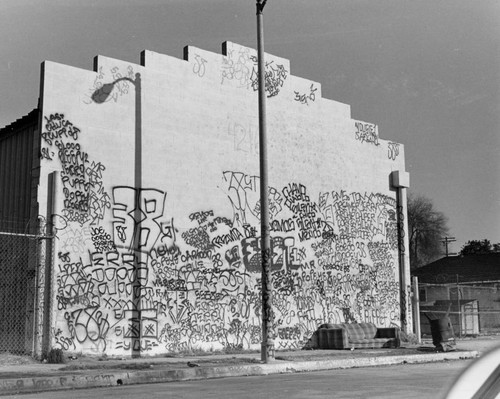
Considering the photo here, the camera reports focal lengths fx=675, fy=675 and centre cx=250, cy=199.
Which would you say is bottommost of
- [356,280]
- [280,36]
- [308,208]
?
[356,280]

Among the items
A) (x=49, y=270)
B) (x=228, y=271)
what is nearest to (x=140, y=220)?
(x=49, y=270)

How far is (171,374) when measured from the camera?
41.5 feet

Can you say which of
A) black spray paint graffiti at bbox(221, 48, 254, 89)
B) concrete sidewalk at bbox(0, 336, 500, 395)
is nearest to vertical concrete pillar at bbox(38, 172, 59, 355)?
concrete sidewalk at bbox(0, 336, 500, 395)

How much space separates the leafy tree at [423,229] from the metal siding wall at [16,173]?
52.1 metres

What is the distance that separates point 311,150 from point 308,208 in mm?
1872

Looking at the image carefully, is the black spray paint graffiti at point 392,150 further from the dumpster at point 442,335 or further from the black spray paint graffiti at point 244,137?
the dumpster at point 442,335

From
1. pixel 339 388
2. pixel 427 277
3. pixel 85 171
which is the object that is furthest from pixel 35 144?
pixel 427 277

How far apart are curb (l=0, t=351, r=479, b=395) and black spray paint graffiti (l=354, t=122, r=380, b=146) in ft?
28.1

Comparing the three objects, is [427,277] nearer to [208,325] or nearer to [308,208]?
[308,208]

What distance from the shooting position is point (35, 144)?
15.6 metres

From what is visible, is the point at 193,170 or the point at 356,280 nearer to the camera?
the point at 193,170

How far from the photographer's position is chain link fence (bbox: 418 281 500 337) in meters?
31.8

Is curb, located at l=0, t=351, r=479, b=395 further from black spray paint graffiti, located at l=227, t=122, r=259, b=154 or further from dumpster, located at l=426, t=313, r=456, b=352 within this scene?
black spray paint graffiti, located at l=227, t=122, r=259, b=154

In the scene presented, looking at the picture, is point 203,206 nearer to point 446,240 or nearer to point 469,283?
point 469,283
